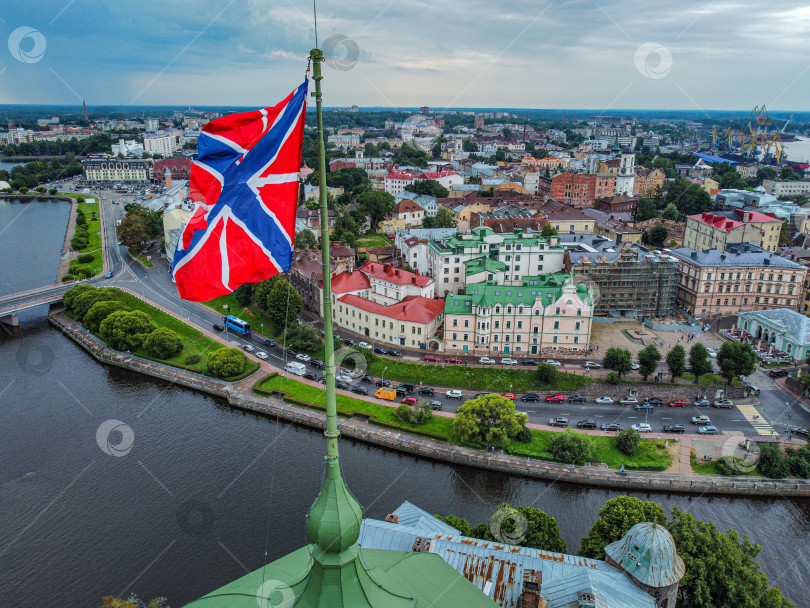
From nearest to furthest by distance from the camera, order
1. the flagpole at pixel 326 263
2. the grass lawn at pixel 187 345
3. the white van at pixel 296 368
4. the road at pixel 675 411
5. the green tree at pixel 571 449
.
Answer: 1. the flagpole at pixel 326 263
2. the green tree at pixel 571 449
3. the road at pixel 675 411
4. the white van at pixel 296 368
5. the grass lawn at pixel 187 345

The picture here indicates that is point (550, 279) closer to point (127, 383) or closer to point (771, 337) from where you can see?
point (771, 337)

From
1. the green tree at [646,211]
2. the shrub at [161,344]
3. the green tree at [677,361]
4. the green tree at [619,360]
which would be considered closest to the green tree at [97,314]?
the shrub at [161,344]

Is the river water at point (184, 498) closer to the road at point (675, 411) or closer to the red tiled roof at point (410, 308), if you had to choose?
the road at point (675, 411)

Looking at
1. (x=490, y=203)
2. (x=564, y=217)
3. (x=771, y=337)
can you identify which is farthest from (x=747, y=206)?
(x=771, y=337)

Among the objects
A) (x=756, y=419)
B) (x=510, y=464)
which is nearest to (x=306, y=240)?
(x=510, y=464)


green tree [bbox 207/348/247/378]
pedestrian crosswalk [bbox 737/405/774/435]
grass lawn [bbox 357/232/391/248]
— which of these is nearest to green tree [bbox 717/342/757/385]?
pedestrian crosswalk [bbox 737/405/774/435]

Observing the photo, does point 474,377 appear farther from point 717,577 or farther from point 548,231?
point 548,231
